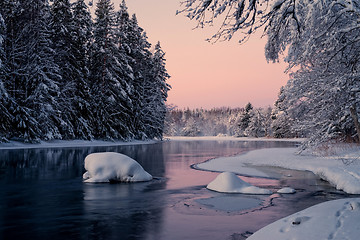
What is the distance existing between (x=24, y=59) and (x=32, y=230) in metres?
34.4

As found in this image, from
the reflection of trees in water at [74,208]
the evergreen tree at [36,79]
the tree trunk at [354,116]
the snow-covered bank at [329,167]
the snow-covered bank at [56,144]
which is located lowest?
the reflection of trees in water at [74,208]

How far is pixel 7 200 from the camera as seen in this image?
11328mm

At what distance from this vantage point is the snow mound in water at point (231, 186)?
41.8 ft

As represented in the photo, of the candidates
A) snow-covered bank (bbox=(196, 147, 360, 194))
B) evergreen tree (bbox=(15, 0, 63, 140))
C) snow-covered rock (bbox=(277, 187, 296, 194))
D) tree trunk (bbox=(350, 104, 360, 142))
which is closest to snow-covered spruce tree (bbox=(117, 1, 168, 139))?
evergreen tree (bbox=(15, 0, 63, 140))

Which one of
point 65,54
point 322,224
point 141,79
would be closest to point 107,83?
point 65,54

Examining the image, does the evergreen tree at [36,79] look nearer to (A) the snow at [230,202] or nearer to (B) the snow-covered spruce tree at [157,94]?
(B) the snow-covered spruce tree at [157,94]

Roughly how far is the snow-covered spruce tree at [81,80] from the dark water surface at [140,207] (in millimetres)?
27844

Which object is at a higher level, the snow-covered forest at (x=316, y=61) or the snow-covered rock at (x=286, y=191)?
the snow-covered forest at (x=316, y=61)

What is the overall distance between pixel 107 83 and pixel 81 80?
4.66m

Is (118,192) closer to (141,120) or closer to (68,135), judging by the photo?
(68,135)

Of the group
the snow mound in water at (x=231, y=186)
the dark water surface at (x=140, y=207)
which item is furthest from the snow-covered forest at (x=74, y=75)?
the snow mound in water at (x=231, y=186)

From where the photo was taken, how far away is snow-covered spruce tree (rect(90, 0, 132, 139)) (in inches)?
1869

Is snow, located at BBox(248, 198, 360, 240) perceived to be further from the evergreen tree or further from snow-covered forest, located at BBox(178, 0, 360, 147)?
the evergreen tree

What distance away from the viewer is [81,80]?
44875mm
